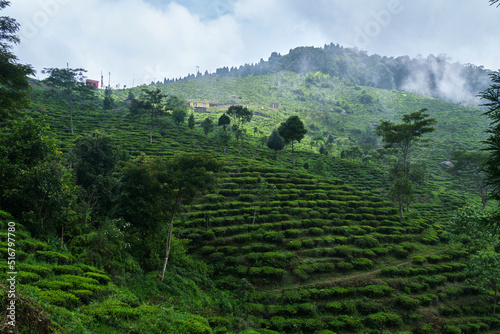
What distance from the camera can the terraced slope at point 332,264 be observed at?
53.1ft

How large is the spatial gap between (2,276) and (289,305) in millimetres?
14614

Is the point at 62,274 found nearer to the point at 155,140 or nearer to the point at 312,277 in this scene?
the point at 312,277

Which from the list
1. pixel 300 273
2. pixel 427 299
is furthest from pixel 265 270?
pixel 427 299

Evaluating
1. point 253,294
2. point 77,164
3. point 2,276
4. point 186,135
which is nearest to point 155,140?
point 186,135

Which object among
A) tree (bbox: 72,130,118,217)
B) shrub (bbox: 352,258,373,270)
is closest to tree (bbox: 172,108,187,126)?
tree (bbox: 72,130,118,217)

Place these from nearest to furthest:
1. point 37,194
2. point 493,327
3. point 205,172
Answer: point 37,194, point 205,172, point 493,327

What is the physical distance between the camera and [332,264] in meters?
19.9

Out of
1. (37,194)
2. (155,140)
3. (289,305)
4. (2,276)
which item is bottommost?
(289,305)

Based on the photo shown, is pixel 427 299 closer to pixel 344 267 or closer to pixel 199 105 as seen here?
pixel 344 267

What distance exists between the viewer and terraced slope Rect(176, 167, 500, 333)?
53.1 feet

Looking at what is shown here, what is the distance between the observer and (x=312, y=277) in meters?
19.2

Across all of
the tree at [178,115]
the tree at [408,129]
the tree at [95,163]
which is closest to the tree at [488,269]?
the tree at [408,129]

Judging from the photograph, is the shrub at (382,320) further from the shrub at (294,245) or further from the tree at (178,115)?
the tree at (178,115)

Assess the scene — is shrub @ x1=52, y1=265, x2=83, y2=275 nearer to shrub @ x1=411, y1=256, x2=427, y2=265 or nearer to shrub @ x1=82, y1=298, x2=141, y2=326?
shrub @ x1=82, y1=298, x2=141, y2=326
